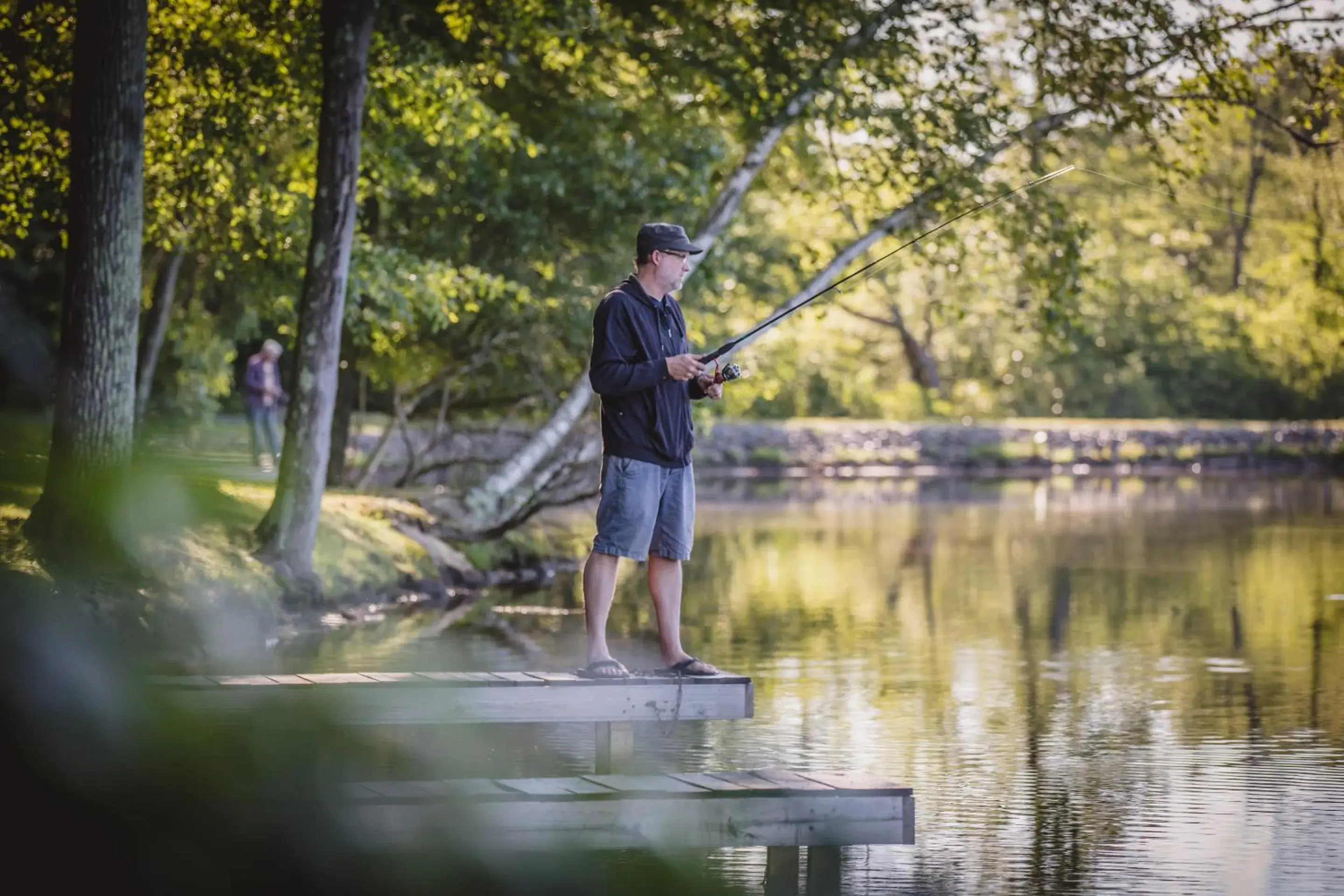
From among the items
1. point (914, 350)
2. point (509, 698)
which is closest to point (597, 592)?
point (509, 698)

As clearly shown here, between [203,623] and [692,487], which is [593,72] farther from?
[692,487]

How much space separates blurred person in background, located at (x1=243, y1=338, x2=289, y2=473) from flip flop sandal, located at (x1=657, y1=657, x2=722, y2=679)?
19.4 m

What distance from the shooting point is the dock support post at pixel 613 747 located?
28.2 feet

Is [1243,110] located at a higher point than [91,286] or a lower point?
higher

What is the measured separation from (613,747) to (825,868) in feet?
6.05

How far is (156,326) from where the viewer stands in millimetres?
25016

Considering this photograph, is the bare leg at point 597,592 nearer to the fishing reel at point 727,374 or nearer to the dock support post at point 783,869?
the fishing reel at point 727,374

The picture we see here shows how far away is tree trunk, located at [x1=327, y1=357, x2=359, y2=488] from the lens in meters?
23.7

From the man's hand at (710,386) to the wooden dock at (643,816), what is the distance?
5.94 ft

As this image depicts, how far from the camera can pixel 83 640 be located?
41.7ft

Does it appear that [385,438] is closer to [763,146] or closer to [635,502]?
[763,146]

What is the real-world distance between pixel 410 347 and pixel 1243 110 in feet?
33.8

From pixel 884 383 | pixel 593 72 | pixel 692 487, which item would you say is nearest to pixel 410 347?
pixel 593 72

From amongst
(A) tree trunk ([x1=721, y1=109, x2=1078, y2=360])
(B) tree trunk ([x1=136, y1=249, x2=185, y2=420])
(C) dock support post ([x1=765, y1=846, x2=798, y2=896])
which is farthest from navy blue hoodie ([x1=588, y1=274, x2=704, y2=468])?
(B) tree trunk ([x1=136, y1=249, x2=185, y2=420])
